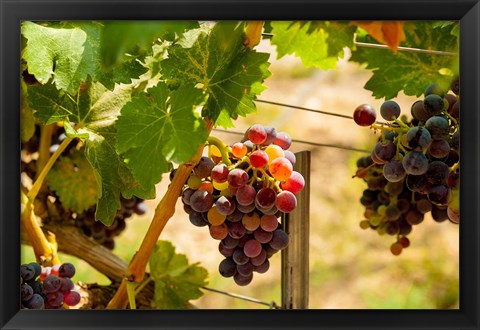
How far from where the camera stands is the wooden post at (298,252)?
41.6 inches

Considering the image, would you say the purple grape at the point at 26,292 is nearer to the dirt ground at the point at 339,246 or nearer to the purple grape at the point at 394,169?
the purple grape at the point at 394,169

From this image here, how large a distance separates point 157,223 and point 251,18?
298 millimetres

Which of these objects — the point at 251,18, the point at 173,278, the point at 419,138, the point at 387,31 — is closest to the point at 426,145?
the point at 419,138

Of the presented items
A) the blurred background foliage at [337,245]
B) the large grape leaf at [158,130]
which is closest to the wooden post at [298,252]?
the large grape leaf at [158,130]

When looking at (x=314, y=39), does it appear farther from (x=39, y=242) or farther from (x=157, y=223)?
(x=39, y=242)

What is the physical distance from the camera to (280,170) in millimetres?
923

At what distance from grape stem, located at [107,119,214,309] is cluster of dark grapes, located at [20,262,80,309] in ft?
0.24

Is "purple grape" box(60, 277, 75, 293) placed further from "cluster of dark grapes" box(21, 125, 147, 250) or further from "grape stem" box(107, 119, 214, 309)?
"cluster of dark grapes" box(21, 125, 147, 250)

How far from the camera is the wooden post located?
3.47ft

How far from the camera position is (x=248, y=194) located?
925 millimetres

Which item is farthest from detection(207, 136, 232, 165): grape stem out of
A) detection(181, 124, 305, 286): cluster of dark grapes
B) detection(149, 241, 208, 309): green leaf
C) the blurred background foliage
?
the blurred background foliage

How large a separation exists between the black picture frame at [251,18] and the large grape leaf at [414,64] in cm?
22
